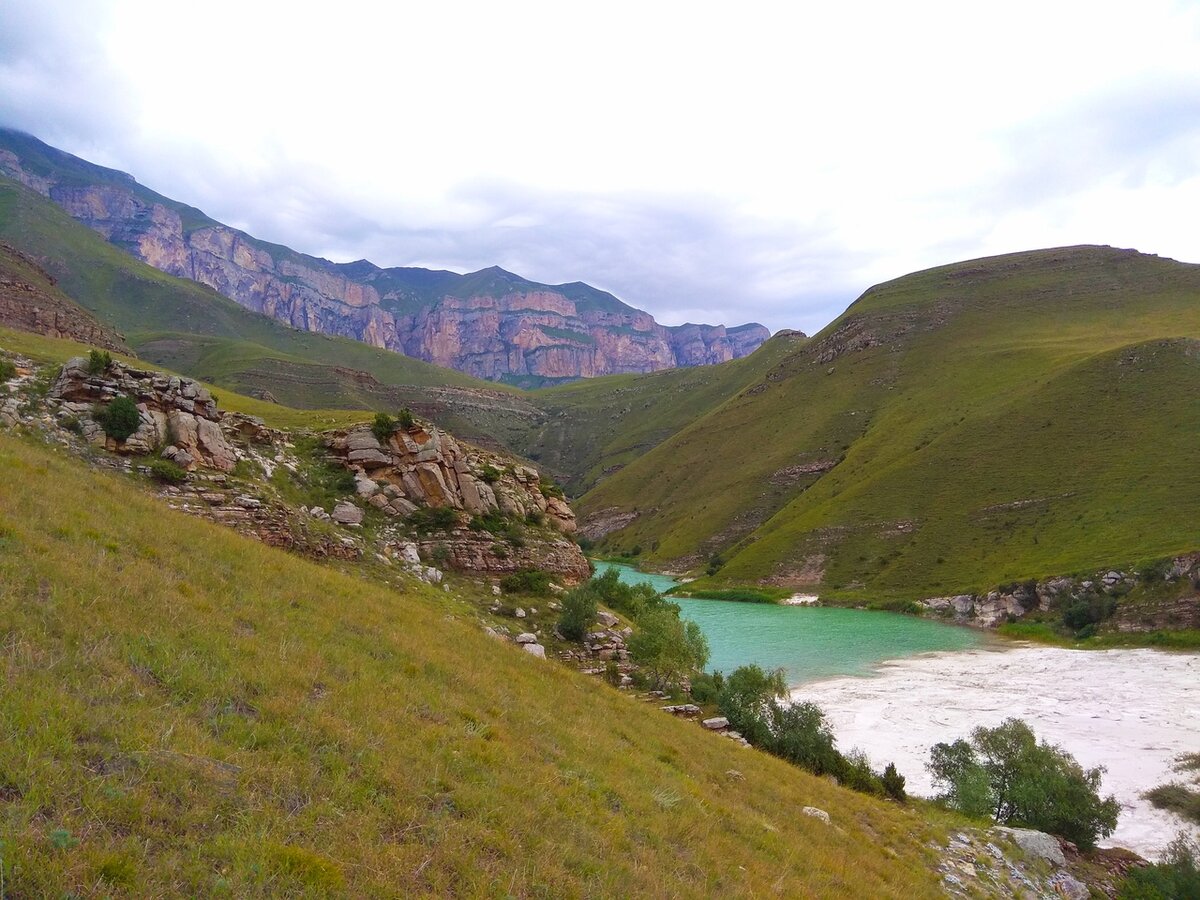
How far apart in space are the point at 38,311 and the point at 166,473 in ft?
Answer: 209

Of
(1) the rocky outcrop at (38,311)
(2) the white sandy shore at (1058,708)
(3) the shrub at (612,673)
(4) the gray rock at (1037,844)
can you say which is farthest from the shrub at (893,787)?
(1) the rocky outcrop at (38,311)

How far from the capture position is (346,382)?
496ft

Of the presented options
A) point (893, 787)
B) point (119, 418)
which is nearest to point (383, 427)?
point (119, 418)

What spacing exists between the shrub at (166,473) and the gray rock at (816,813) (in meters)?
20.3

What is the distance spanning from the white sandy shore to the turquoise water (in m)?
2.90

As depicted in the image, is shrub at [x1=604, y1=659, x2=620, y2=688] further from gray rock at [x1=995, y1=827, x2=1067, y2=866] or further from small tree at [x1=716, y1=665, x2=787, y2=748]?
gray rock at [x1=995, y1=827, x2=1067, y2=866]

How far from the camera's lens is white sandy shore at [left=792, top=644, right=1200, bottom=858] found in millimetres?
27297

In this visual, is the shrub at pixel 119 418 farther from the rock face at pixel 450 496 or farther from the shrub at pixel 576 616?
the shrub at pixel 576 616

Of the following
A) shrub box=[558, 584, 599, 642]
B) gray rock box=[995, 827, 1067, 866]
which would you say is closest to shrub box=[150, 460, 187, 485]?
shrub box=[558, 584, 599, 642]

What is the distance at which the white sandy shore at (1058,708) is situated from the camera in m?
27.3

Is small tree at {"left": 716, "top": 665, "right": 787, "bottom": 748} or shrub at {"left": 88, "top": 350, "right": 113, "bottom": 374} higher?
shrub at {"left": 88, "top": 350, "right": 113, "bottom": 374}

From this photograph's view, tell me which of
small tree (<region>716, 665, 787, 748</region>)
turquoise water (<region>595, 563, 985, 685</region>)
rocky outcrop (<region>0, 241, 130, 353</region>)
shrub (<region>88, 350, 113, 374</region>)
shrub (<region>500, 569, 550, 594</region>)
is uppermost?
rocky outcrop (<region>0, 241, 130, 353</region>)

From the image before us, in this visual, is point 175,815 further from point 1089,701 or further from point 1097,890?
point 1089,701

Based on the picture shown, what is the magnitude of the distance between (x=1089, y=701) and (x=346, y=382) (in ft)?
487
